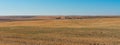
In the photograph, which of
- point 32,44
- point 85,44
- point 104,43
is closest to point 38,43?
point 32,44

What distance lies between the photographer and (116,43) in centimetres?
2086

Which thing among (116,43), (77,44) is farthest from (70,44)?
(116,43)

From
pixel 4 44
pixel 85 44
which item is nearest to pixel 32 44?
pixel 4 44

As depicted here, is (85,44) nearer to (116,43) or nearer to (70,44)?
(70,44)

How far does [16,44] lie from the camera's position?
20.2 metres

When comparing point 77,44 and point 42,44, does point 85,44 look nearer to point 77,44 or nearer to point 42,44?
point 77,44

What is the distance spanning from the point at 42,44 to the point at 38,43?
2.22 ft

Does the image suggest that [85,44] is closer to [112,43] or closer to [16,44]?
[112,43]

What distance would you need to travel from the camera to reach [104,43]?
20.6 m

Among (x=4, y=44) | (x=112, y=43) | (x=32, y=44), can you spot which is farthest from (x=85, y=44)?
(x=4, y=44)

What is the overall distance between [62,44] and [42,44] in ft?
4.60

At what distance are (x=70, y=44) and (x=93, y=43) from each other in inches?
68.0

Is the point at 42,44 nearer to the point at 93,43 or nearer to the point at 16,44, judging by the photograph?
the point at 16,44

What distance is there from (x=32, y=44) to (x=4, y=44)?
1990 millimetres
